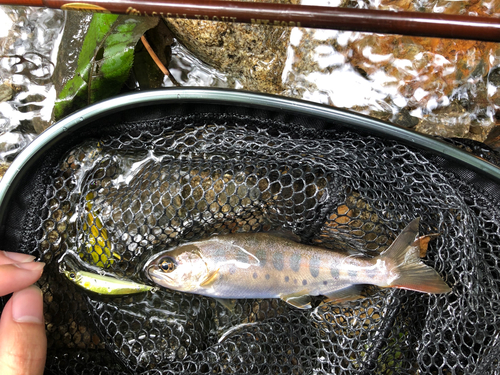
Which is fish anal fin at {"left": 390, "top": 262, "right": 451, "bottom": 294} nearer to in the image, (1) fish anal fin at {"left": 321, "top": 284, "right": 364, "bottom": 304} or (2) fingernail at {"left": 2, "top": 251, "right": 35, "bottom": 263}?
(1) fish anal fin at {"left": 321, "top": 284, "right": 364, "bottom": 304}

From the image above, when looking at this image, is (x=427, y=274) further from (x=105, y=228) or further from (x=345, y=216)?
(x=105, y=228)

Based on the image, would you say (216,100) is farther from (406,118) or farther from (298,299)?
(406,118)

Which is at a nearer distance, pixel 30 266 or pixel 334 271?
pixel 30 266

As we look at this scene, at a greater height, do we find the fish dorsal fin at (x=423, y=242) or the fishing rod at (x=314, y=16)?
the fishing rod at (x=314, y=16)

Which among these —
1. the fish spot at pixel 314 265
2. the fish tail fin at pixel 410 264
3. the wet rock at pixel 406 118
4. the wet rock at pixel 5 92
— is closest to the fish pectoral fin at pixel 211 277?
the fish spot at pixel 314 265

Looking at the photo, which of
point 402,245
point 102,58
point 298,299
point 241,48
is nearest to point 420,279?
point 402,245

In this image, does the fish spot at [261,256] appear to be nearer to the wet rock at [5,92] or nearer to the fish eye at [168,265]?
the fish eye at [168,265]
